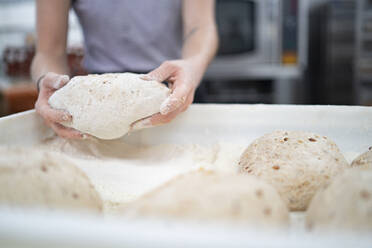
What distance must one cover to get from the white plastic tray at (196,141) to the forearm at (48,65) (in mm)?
212

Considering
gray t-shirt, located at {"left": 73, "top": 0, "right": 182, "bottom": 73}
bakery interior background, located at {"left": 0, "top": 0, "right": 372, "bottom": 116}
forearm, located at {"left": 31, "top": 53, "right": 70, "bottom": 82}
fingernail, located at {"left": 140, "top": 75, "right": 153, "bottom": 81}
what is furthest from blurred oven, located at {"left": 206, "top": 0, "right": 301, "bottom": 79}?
fingernail, located at {"left": 140, "top": 75, "right": 153, "bottom": 81}

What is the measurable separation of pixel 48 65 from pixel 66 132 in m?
0.34

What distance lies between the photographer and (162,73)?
2.51ft

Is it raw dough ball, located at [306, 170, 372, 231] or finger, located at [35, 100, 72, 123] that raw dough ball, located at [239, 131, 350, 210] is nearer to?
raw dough ball, located at [306, 170, 372, 231]

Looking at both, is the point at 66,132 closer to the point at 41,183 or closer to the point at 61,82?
the point at 61,82

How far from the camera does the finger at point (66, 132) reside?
75cm

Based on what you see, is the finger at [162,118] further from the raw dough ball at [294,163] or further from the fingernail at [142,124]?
the raw dough ball at [294,163]

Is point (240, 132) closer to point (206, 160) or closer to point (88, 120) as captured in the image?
point (206, 160)

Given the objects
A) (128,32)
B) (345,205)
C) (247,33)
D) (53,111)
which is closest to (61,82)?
(53,111)

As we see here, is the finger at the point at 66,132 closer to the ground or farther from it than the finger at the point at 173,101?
closer to the ground

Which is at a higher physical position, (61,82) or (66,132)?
(61,82)

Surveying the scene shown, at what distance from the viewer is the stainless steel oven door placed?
2.11 m

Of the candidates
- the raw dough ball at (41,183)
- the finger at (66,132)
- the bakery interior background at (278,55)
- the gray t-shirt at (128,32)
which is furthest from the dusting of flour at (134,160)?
the bakery interior background at (278,55)

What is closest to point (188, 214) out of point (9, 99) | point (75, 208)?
point (75, 208)
